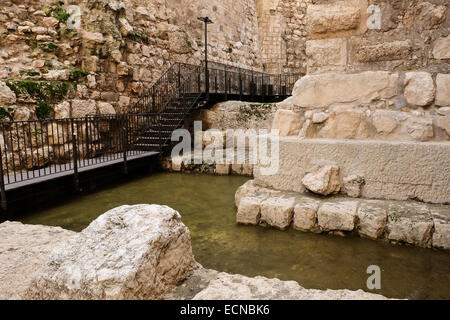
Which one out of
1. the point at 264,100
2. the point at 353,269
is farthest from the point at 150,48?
the point at 353,269

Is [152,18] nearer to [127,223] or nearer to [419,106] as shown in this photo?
[419,106]

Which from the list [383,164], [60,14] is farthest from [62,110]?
[383,164]

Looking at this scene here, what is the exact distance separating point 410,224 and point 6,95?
20.4 feet

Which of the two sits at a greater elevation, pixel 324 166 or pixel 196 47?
pixel 196 47

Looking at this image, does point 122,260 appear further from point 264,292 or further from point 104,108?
point 104,108

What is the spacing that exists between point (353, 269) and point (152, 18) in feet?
31.7

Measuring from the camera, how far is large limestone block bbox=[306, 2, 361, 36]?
9.91 feet

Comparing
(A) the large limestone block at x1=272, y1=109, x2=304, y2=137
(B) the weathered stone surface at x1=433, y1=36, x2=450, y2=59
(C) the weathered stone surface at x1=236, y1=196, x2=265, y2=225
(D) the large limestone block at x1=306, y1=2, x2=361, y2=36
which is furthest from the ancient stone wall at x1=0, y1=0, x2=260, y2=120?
(B) the weathered stone surface at x1=433, y1=36, x2=450, y2=59

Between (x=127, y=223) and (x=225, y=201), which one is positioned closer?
(x=127, y=223)

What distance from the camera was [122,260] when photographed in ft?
4.59

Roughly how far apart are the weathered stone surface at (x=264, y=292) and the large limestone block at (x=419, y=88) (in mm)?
2005

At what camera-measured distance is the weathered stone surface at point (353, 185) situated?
9.81ft

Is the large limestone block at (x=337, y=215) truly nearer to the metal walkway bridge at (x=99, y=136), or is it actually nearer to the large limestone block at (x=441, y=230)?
the large limestone block at (x=441, y=230)
